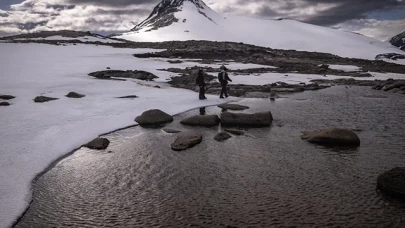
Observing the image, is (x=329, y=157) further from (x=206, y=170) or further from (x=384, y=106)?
(x=384, y=106)

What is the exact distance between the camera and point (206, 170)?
11.3m

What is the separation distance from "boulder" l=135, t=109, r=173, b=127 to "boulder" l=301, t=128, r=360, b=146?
320 inches

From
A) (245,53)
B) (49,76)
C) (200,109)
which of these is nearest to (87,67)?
(49,76)

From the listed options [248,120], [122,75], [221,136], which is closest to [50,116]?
[221,136]

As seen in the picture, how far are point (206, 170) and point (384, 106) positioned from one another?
1810cm

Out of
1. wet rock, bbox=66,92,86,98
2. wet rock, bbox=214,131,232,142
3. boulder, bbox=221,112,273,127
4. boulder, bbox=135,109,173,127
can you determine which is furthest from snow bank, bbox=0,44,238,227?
wet rock, bbox=214,131,232,142

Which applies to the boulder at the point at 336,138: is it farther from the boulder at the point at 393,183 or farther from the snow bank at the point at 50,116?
the snow bank at the point at 50,116

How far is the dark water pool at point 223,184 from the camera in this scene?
8125 mm

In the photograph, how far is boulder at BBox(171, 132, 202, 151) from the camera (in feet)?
45.0

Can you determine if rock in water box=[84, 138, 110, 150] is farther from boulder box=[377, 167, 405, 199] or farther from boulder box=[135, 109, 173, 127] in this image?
boulder box=[377, 167, 405, 199]

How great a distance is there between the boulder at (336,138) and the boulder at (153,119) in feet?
26.7

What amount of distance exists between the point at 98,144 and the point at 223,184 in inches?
250

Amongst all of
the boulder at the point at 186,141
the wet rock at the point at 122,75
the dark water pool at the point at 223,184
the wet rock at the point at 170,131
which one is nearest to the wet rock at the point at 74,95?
the dark water pool at the point at 223,184

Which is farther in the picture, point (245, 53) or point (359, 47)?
point (359, 47)
